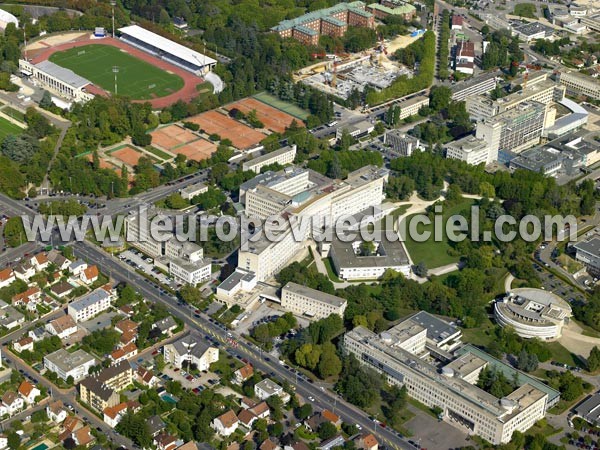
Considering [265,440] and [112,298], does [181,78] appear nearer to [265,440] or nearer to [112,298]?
[112,298]

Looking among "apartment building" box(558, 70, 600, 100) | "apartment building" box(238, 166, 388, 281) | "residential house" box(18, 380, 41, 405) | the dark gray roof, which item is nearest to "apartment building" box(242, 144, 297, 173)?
"apartment building" box(238, 166, 388, 281)

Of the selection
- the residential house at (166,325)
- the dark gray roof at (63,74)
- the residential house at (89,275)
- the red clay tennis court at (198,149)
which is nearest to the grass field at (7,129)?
the dark gray roof at (63,74)

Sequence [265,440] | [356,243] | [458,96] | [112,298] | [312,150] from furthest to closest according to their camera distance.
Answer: [458,96]
[312,150]
[356,243]
[112,298]
[265,440]

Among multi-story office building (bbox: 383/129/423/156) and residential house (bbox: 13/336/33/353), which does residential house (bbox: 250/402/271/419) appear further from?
multi-story office building (bbox: 383/129/423/156)

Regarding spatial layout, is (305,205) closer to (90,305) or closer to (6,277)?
(90,305)

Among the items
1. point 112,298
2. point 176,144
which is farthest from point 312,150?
point 112,298

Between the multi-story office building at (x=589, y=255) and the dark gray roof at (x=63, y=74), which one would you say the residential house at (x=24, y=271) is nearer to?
the dark gray roof at (x=63, y=74)

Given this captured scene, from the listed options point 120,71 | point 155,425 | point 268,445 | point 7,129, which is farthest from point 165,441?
point 120,71
